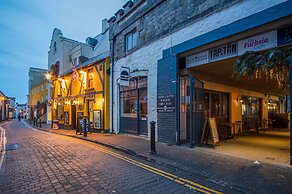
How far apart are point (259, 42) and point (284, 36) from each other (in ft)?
2.27

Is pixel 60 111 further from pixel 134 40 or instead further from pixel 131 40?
pixel 134 40

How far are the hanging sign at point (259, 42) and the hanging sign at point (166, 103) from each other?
3395 mm

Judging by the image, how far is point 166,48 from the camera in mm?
9234

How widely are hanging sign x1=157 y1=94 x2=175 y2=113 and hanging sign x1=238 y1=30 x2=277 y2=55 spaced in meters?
3.39

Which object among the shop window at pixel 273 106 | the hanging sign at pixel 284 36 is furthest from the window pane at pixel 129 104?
the shop window at pixel 273 106

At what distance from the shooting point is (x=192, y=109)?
806 cm

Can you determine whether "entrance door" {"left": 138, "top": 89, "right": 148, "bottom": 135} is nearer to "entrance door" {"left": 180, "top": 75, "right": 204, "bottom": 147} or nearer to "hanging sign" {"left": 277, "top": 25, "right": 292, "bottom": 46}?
"entrance door" {"left": 180, "top": 75, "right": 204, "bottom": 147}

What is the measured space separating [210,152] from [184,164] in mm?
1934

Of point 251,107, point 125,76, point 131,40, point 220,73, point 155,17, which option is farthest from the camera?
point 251,107

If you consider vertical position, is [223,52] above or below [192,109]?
above

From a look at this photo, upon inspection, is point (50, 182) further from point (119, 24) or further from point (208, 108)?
point (119, 24)

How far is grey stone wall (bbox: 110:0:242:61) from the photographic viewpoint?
773 cm

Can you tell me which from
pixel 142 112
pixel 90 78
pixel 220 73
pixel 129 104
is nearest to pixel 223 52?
pixel 220 73

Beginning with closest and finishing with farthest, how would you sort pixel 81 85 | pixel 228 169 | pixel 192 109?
pixel 228 169, pixel 192 109, pixel 81 85
